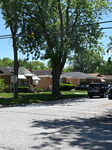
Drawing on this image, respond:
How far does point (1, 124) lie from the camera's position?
31.6 ft

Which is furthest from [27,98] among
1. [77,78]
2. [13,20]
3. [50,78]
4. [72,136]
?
[77,78]

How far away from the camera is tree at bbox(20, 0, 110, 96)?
27.0 meters

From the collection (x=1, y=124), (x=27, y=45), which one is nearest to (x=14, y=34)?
(x=27, y=45)

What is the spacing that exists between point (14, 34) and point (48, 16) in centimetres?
627

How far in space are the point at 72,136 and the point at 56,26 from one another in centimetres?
2254

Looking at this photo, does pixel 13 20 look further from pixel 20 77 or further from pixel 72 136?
pixel 72 136

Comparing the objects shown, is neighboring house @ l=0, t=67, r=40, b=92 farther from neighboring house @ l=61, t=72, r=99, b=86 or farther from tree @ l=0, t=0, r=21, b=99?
neighboring house @ l=61, t=72, r=99, b=86

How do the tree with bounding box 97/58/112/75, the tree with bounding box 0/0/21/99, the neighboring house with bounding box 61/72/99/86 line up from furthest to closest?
the neighboring house with bounding box 61/72/99/86 → the tree with bounding box 0/0/21/99 → the tree with bounding box 97/58/112/75

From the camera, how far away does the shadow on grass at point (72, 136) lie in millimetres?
6580

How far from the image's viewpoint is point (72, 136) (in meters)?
7.80

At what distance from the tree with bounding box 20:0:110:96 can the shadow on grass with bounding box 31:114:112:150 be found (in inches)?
670

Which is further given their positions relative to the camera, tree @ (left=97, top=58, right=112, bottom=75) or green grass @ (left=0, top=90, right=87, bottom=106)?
tree @ (left=97, top=58, right=112, bottom=75)

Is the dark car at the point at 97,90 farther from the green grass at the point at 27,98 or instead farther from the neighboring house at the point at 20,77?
the neighboring house at the point at 20,77

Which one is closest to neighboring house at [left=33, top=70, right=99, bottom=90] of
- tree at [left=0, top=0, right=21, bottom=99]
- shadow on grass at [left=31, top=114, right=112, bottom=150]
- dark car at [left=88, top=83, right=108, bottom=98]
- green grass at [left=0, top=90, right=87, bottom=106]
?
green grass at [left=0, top=90, right=87, bottom=106]
